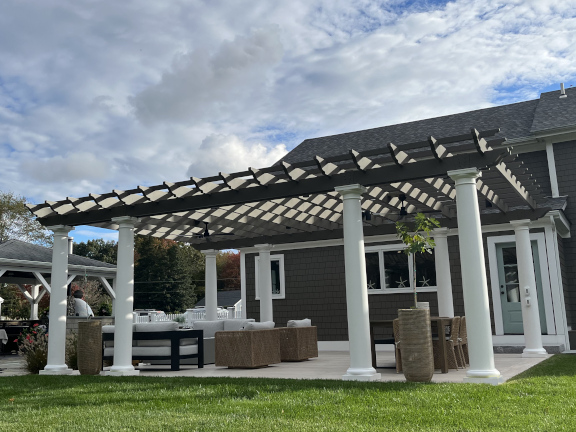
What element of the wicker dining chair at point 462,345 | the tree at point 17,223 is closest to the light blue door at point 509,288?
the wicker dining chair at point 462,345

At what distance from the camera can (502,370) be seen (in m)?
7.57

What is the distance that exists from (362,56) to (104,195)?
5.80 metres

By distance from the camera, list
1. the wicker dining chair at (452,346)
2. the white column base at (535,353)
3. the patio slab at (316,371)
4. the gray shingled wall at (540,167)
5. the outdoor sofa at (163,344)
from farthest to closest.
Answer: the gray shingled wall at (540,167) < the white column base at (535,353) < the outdoor sofa at (163,344) < the wicker dining chair at (452,346) < the patio slab at (316,371)

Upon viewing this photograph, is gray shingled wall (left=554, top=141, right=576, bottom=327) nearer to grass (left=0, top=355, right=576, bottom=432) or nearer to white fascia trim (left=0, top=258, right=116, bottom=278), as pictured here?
grass (left=0, top=355, right=576, bottom=432)

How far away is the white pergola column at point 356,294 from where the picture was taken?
6844mm

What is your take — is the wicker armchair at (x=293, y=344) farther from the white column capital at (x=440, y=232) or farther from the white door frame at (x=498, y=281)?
the white door frame at (x=498, y=281)

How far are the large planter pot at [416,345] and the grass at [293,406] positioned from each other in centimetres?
36

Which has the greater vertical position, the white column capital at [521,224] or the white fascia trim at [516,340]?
the white column capital at [521,224]

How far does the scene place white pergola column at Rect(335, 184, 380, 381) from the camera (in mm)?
6844

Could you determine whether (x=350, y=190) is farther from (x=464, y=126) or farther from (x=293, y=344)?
(x=464, y=126)

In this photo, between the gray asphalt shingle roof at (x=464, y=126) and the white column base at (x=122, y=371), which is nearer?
the white column base at (x=122, y=371)

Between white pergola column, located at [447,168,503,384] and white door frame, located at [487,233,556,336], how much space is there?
17.7 ft

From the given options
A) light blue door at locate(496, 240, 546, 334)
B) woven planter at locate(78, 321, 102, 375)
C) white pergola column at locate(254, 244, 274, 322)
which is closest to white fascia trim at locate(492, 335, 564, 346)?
light blue door at locate(496, 240, 546, 334)

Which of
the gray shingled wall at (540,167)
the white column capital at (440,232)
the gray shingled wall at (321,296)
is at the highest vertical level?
the gray shingled wall at (540,167)
